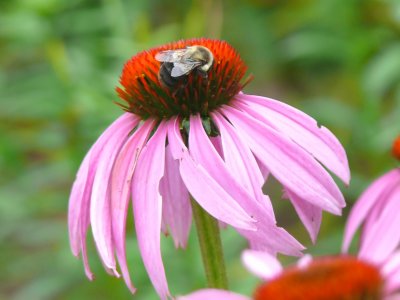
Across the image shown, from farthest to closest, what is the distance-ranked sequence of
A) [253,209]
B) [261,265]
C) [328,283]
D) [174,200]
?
1. [174,200]
2. [253,209]
3. [261,265]
4. [328,283]

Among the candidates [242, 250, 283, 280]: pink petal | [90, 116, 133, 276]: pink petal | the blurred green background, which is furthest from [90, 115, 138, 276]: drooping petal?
the blurred green background

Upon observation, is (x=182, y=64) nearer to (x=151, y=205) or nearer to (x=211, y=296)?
(x=151, y=205)

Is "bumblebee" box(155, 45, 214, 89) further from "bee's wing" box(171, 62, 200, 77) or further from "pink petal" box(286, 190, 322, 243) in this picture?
"pink petal" box(286, 190, 322, 243)

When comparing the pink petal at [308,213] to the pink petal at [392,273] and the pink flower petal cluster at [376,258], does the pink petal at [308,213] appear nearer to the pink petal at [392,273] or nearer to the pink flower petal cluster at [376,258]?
the pink flower petal cluster at [376,258]

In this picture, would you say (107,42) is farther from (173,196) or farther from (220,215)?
(220,215)

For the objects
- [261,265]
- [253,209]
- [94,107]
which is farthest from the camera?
[94,107]

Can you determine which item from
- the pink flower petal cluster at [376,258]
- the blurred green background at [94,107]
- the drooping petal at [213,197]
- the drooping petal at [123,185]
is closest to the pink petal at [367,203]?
the pink flower petal cluster at [376,258]

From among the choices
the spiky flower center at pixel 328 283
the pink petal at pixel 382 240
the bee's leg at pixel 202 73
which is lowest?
the pink petal at pixel 382 240

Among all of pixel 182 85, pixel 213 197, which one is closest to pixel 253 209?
pixel 213 197
